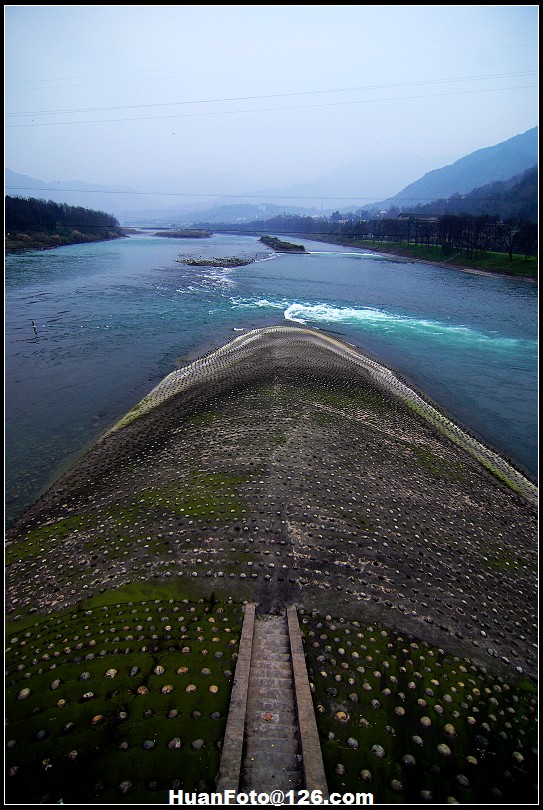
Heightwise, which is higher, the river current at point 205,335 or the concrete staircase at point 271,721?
the river current at point 205,335

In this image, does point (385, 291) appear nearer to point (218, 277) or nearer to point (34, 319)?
point (218, 277)

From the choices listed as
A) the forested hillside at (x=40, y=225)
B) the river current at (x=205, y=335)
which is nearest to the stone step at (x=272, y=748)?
the river current at (x=205, y=335)

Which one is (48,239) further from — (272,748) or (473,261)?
(272,748)

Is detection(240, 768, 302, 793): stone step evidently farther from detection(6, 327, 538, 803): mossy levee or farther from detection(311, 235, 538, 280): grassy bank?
detection(311, 235, 538, 280): grassy bank

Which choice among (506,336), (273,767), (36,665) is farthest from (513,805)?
(506,336)

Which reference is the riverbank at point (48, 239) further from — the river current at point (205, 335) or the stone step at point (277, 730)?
the stone step at point (277, 730)

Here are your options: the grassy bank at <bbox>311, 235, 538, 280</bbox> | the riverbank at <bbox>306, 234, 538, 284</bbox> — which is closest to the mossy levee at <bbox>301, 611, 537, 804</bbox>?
the riverbank at <bbox>306, 234, 538, 284</bbox>
